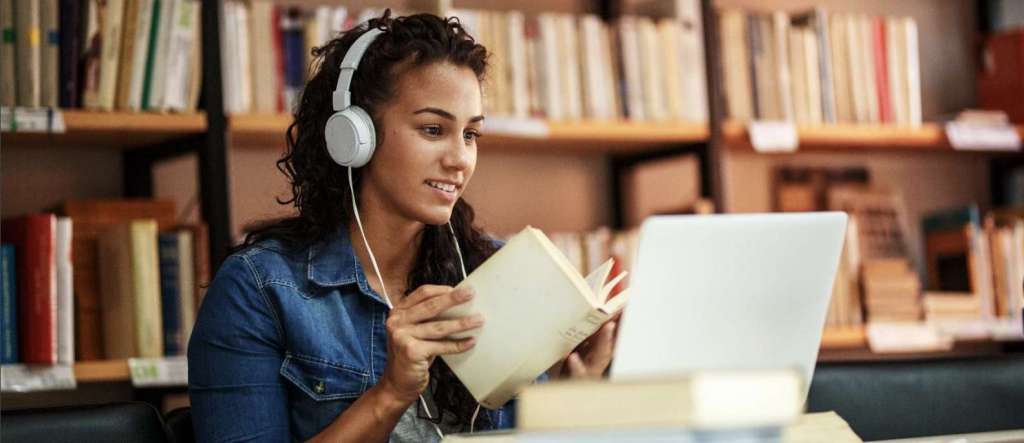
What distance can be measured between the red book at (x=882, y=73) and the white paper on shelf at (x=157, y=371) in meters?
1.76

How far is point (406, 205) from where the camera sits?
1.58 m

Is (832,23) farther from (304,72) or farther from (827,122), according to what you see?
(304,72)

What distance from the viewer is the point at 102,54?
2270 mm

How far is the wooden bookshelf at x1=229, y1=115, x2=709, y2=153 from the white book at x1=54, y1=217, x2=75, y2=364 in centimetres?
35

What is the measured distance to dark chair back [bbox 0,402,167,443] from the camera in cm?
129

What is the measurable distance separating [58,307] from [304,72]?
2.08 feet

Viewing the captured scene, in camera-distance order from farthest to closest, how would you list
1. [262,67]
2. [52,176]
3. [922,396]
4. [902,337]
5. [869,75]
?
[869,75] < [902,337] < [52,176] < [262,67] < [922,396]

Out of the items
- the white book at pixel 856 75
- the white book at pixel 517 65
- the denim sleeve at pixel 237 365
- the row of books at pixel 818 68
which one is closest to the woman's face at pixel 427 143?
the denim sleeve at pixel 237 365

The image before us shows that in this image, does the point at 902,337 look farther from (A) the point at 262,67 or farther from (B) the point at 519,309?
(B) the point at 519,309

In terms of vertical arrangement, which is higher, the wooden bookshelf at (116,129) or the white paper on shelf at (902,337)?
the wooden bookshelf at (116,129)

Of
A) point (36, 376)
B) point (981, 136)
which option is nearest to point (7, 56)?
point (36, 376)

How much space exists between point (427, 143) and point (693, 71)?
139 cm

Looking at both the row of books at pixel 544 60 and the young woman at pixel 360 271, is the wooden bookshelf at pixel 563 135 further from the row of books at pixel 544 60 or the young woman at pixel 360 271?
the young woman at pixel 360 271

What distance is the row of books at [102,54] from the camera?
2.19 metres
